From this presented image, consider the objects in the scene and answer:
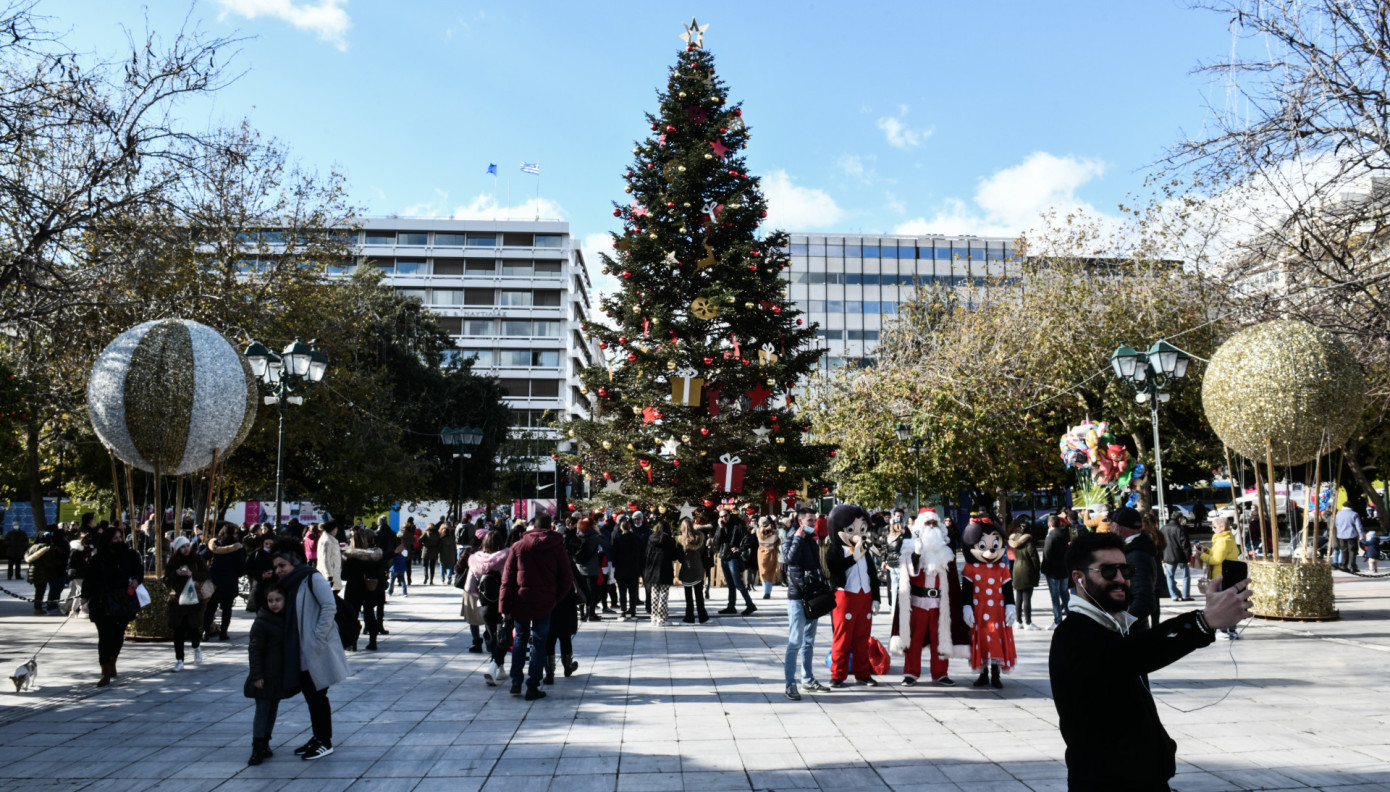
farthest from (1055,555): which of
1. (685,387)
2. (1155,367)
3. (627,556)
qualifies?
(685,387)

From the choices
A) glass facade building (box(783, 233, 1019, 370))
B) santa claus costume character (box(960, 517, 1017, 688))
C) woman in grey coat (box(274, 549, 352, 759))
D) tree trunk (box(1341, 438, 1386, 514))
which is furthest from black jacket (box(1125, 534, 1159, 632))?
glass facade building (box(783, 233, 1019, 370))

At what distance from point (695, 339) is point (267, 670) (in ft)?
54.6

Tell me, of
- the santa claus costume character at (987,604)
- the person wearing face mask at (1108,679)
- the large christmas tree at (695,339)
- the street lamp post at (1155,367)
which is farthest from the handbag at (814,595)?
the large christmas tree at (695,339)

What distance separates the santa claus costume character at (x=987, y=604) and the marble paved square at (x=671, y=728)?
0.32 metres

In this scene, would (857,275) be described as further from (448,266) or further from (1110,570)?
(1110,570)

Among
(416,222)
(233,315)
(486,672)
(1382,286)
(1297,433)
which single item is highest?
(416,222)

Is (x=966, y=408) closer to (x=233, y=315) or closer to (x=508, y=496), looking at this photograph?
(x=233, y=315)

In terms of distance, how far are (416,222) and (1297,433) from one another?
7344 cm

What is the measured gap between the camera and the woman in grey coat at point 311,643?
6836 mm

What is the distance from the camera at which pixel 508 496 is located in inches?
2280

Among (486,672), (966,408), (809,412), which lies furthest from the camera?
(809,412)

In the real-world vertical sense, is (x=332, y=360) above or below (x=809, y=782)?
above

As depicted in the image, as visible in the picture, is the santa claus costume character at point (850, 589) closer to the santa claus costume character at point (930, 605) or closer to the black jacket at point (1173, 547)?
the santa claus costume character at point (930, 605)

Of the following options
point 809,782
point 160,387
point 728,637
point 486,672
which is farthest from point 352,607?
point 809,782
